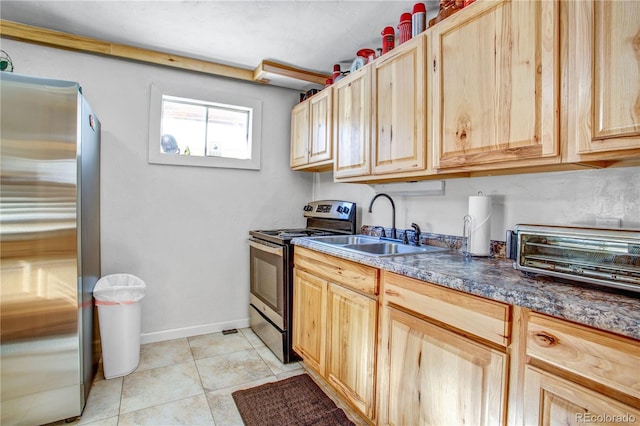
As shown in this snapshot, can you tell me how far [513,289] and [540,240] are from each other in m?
0.24

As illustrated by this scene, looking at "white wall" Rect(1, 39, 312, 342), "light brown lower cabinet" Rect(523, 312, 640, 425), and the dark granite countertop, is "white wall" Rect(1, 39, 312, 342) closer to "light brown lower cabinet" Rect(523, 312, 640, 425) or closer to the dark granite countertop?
the dark granite countertop

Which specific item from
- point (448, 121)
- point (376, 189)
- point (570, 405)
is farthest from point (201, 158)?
point (570, 405)

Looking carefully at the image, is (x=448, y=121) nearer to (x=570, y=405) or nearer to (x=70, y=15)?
(x=570, y=405)

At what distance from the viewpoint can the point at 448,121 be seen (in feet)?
5.04

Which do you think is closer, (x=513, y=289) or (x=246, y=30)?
(x=513, y=289)

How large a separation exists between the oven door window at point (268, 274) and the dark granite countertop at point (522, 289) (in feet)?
2.98

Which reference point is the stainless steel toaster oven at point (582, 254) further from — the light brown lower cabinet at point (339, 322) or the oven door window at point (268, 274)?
the oven door window at point (268, 274)

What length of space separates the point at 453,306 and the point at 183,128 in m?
2.65

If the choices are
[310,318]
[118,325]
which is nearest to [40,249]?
[118,325]

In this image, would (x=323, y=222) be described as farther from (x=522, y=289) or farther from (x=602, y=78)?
(x=602, y=78)

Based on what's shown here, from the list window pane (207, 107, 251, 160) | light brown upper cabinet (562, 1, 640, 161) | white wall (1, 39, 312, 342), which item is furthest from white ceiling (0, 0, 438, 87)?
light brown upper cabinet (562, 1, 640, 161)

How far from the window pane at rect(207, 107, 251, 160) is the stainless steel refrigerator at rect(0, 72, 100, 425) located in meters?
1.30

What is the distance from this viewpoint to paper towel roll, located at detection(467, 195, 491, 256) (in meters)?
1.60

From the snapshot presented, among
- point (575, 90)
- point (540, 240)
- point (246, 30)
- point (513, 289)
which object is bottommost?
point (513, 289)
